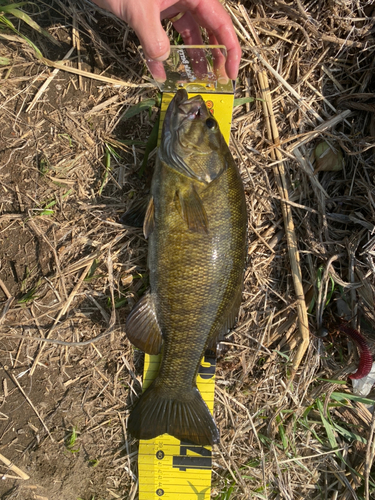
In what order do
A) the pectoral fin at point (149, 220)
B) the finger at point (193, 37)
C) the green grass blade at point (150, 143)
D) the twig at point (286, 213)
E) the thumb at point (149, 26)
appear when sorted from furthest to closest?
the twig at point (286, 213) < the green grass blade at point (150, 143) < the finger at point (193, 37) < the pectoral fin at point (149, 220) < the thumb at point (149, 26)

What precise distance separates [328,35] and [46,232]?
3.10m

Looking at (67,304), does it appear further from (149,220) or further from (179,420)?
(179,420)

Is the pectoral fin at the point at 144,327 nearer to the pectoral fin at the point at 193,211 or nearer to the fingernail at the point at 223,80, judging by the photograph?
the pectoral fin at the point at 193,211

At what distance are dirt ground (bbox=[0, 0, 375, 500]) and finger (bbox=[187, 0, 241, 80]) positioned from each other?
33 centimetres

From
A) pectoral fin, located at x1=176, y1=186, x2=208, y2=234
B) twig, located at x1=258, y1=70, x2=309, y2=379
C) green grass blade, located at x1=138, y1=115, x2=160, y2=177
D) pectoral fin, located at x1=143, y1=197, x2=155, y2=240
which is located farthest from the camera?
twig, located at x1=258, y1=70, x2=309, y2=379

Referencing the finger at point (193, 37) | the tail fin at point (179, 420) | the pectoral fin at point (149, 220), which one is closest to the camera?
the pectoral fin at point (149, 220)

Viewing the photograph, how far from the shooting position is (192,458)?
3008mm

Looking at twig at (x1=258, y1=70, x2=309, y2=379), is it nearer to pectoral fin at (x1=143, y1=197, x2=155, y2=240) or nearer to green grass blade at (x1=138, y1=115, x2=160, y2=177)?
green grass blade at (x1=138, y1=115, x2=160, y2=177)

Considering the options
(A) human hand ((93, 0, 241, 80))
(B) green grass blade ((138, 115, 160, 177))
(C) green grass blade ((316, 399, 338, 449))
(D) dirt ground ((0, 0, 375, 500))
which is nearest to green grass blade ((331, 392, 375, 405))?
(D) dirt ground ((0, 0, 375, 500))

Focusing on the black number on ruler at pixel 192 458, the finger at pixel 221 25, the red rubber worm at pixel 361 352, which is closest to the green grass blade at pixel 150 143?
the finger at pixel 221 25

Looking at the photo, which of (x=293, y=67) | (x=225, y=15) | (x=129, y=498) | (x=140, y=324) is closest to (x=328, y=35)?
(x=293, y=67)

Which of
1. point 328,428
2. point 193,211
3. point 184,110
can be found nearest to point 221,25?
point 184,110

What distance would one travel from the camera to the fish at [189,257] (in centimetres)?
258

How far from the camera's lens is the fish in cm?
258
